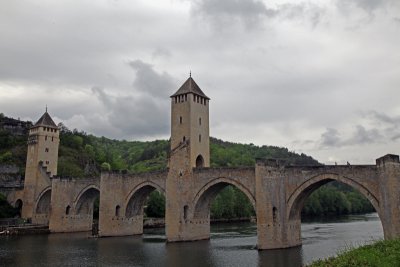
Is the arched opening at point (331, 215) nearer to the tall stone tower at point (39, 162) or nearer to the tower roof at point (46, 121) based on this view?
the tall stone tower at point (39, 162)

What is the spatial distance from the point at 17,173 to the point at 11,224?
1431 centimetres

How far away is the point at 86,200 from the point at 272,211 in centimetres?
2746

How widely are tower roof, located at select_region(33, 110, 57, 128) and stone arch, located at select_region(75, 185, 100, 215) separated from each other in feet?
41.1

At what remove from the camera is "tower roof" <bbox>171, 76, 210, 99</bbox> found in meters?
37.2

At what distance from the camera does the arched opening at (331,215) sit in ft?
98.1

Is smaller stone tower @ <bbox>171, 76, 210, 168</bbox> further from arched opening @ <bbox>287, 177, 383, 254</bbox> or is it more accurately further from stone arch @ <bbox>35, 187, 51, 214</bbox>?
stone arch @ <bbox>35, 187, 51, 214</bbox>

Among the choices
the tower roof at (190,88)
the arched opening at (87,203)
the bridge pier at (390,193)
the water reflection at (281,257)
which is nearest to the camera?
the water reflection at (281,257)

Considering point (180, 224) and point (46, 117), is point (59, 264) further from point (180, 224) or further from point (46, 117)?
point (46, 117)

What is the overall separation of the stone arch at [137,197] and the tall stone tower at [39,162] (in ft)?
51.4

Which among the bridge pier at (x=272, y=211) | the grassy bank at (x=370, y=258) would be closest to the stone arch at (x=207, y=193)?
the bridge pier at (x=272, y=211)

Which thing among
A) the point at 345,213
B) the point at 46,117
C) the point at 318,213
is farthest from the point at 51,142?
the point at 345,213

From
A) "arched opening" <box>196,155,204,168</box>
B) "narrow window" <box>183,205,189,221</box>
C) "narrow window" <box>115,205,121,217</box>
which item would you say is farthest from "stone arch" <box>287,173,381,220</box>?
"narrow window" <box>115,205,121,217</box>

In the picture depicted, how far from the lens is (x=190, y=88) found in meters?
37.2

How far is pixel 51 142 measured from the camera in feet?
179
